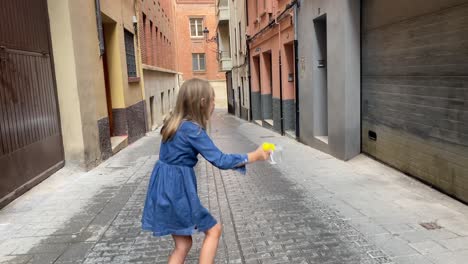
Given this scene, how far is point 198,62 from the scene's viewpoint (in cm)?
4138

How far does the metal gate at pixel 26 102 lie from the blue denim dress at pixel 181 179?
340 cm

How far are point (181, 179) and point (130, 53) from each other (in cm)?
1123

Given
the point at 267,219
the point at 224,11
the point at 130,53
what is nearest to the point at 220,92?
the point at 224,11

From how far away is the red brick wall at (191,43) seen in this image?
40.6m

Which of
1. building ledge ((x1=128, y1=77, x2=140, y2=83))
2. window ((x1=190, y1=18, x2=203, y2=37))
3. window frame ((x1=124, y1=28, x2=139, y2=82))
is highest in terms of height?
window ((x1=190, y1=18, x2=203, y2=37))

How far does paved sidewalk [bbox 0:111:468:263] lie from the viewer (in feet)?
12.0

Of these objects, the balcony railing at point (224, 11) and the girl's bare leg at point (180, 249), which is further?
the balcony railing at point (224, 11)

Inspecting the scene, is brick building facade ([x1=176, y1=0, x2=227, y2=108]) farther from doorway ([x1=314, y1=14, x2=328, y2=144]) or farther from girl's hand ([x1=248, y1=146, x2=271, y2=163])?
girl's hand ([x1=248, y1=146, x2=271, y2=163])

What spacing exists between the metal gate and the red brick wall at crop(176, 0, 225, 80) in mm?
33866

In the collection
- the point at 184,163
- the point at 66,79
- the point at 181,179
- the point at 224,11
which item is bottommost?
the point at 181,179

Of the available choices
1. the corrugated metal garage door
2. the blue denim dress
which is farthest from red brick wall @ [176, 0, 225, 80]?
the blue denim dress

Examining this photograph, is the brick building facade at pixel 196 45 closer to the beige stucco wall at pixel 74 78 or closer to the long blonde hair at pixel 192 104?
the beige stucco wall at pixel 74 78

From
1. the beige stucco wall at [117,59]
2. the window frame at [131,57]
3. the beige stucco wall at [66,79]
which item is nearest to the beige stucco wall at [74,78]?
the beige stucco wall at [66,79]

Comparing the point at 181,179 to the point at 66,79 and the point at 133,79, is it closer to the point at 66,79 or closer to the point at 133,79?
the point at 66,79
